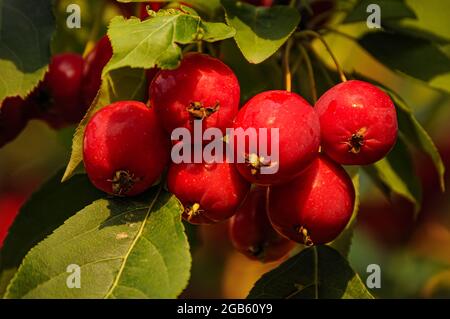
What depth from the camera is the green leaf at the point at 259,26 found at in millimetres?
1149

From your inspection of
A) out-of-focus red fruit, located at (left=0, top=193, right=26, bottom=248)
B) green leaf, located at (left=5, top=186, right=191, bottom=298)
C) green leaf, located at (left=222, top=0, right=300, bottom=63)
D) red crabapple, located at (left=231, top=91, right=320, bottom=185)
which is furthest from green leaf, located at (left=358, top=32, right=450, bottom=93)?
out-of-focus red fruit, located at (left=0, top=193, right=26, bottom=248)

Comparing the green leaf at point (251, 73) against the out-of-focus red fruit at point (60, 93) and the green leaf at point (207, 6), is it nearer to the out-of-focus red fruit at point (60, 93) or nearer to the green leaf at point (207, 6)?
the green leaf at point (207, 6)

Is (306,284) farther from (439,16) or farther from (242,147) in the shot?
(439,16)

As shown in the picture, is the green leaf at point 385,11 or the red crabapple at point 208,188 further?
the green leaf at point 385,11

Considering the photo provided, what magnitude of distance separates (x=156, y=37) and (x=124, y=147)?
6.5 inches

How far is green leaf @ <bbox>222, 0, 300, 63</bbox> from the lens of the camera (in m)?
1.15

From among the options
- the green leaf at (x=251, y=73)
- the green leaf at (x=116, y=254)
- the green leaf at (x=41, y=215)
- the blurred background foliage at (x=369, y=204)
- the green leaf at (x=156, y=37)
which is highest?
the green leaf at (x=156, y=37)

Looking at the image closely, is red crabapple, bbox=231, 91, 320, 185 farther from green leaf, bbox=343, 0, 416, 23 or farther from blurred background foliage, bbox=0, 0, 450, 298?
blurred background foliage, bbox=0, 0, 450, 298

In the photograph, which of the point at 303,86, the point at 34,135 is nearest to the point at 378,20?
the point at 303,86

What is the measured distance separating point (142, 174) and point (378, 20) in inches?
26.7

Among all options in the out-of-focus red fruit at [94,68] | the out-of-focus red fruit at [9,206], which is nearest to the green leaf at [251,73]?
the out-of-focus red fruit at [94,68]

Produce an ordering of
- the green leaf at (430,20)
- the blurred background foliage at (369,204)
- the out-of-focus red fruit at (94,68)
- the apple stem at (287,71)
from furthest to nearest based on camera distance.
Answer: the blurred background foliage at (369,204), the green leaf at (430,20), the out-of-focus red fruit at (94,68), the apple stem at (287,71)

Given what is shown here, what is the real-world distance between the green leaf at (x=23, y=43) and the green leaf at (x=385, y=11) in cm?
62
